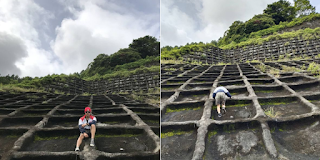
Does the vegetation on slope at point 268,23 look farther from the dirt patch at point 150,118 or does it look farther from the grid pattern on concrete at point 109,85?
the dirt patch at point 150,118

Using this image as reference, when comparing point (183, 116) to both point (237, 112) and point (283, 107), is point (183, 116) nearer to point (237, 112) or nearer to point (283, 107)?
point (237, 112)

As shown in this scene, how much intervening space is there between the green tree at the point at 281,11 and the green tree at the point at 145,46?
1276 centimetres

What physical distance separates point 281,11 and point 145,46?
14919mm

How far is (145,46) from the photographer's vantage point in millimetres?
20766

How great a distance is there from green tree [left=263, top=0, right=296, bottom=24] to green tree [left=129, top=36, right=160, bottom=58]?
12.8m

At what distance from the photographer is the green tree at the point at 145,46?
66.8ft

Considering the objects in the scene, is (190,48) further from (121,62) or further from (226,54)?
(121,62)

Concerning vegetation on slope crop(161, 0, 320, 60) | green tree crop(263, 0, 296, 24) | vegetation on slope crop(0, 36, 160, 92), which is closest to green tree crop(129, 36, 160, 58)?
vegetation on slope crop(0, 36, 160, 92)

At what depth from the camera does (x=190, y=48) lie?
34.6 feet

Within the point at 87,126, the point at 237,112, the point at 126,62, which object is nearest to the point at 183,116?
the point at 237,112

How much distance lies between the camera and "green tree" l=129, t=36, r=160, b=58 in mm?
20375

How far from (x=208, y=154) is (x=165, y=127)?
69 centimetres

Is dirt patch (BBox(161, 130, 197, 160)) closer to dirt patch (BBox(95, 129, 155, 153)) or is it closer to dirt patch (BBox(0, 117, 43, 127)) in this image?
dirt patch (BBox(95, 129, 155, 153))

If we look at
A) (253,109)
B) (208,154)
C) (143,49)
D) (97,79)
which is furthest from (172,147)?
(143,49)
